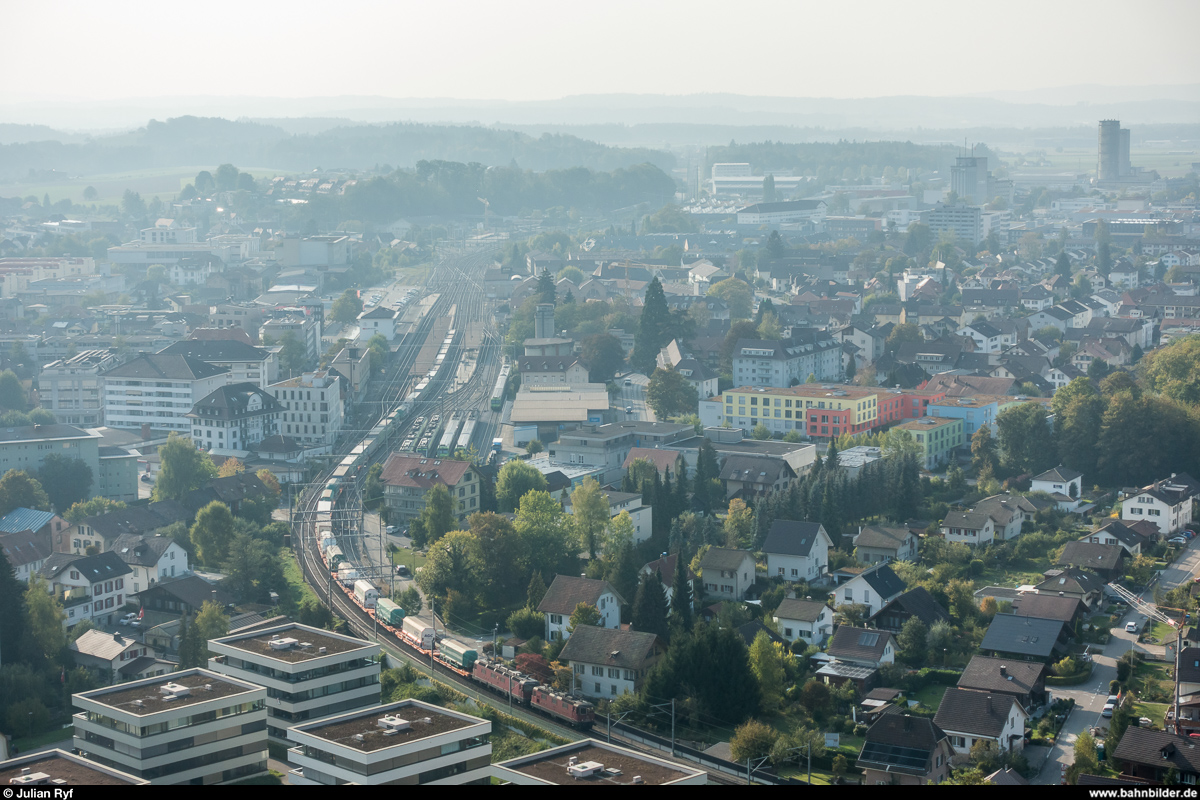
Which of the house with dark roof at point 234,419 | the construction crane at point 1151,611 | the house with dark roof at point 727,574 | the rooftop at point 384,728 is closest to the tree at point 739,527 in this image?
the house with dark roof at point 727,574

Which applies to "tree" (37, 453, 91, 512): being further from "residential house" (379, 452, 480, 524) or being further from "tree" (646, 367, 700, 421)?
"tree" (646, 367, 700, 421)

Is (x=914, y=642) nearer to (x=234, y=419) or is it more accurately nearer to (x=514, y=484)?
(x=514, y=484)

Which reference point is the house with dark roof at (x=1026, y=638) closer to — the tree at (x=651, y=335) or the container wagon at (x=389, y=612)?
the container wagon at (x=389, y=612)

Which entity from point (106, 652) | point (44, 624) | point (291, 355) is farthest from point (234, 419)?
point (106, 652)
